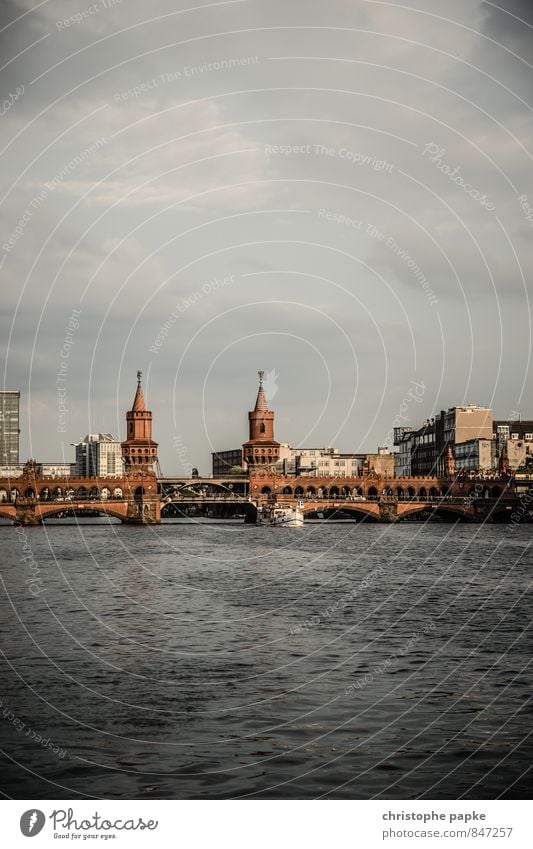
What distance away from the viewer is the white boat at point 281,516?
164 meters

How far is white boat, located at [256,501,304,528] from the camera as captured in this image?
6467 inches

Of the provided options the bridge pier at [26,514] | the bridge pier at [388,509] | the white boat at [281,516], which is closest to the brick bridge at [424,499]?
the bridge pier at [388,509]

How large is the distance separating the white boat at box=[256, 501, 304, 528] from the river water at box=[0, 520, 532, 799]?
9701 cm

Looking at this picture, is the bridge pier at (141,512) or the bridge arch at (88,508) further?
the bridge pier at (141,512)

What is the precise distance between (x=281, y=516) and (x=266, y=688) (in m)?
140

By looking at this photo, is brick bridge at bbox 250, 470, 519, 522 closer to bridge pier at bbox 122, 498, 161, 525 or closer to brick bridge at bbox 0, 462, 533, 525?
brick bridge at bbox 0, 462, 533, 525

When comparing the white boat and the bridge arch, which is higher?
the bridge arch

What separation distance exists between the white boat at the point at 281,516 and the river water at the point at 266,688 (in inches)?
3819

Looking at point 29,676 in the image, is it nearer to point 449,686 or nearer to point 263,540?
point 449,686

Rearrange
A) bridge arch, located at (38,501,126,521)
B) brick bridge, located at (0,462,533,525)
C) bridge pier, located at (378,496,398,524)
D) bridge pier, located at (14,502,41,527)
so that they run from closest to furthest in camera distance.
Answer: bridge arch, located at (38,501,126,521) < bridge pier, located at (14,502,41,527) < brick bridge, located at (0,462,533,525) < bridge pier, located at (378,496,398,524)

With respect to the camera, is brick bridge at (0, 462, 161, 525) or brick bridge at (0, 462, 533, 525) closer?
brick bridge at (0, 462, 161, 525)

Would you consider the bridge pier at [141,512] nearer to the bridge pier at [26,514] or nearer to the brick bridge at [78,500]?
the brick bridge at [78,500]

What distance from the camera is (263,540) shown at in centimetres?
12294

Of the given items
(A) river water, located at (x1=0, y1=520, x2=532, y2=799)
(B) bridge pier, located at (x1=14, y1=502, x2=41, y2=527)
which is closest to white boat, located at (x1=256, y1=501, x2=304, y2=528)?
(B) bridge pier, located at (x1=14, y1=502, x2=41, y2=527)
